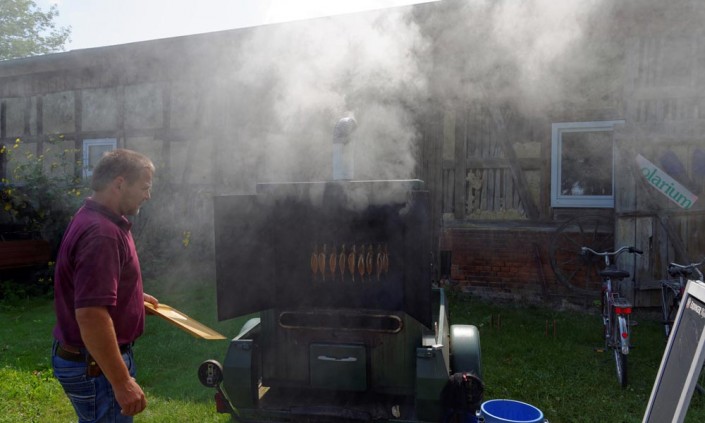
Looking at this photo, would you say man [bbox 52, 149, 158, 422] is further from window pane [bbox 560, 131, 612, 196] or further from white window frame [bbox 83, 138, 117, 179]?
white window frame [bbox 83, 138, 117, 179]

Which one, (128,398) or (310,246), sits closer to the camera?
(128,398)

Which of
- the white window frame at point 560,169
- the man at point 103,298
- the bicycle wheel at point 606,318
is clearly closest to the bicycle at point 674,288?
the bicycle wheel at point 606,318

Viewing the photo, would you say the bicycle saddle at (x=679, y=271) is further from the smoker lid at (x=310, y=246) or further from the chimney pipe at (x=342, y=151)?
the chimney pipe at (x=342, y=151)

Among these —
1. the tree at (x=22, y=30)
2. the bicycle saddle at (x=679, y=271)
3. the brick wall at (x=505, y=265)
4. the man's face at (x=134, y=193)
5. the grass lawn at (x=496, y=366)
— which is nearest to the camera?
the man's face at (x=134, y=193)

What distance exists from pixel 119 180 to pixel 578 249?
19.5ft

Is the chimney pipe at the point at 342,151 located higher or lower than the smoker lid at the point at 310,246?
higher

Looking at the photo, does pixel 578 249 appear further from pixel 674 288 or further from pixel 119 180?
pixel 119 180

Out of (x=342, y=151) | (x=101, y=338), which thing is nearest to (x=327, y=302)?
(x=342, y=151)

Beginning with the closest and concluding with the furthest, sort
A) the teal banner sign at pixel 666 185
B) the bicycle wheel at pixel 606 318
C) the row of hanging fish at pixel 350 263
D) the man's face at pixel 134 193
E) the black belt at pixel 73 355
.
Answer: the black belt at pixel 73 355 → the man's face at pixel 134 193 → the row of hanging fish at pixel 350 263 → the bicycle wheel at pixel 606 318 → the teal banner sign at pixel 666 185

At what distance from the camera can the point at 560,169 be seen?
697 centimetres

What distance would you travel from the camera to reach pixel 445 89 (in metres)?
7.41

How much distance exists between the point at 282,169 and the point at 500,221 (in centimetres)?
357

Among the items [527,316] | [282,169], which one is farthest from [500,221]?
[282,169]

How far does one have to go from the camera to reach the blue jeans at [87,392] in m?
2.35
